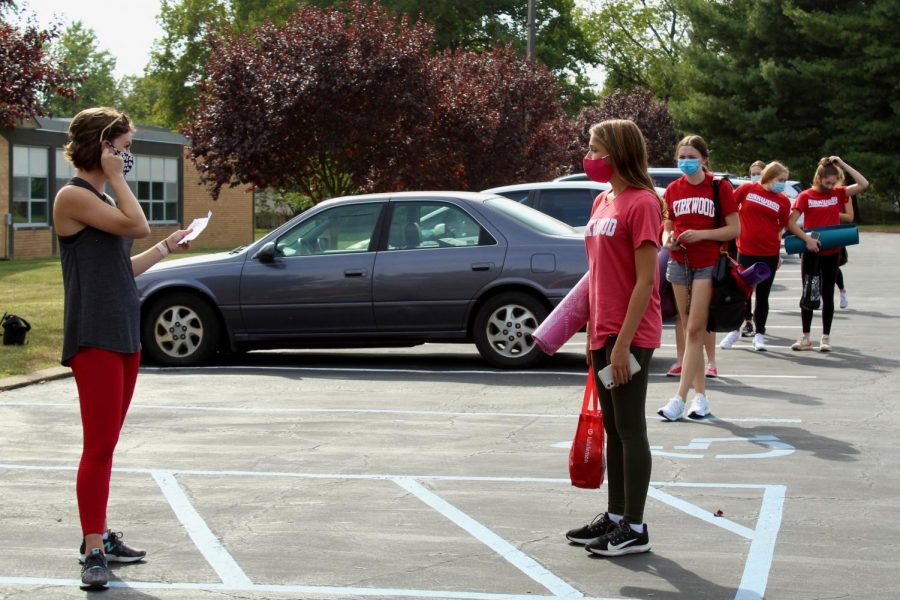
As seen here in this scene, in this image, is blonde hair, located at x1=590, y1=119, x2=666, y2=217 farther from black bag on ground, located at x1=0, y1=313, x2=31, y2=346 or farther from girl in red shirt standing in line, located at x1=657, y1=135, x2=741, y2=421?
black bag on ground, located at x1=0, y1=313, x2=31, y2=346

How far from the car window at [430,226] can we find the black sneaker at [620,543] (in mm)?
6786

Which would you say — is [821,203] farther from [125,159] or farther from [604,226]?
[125,159]

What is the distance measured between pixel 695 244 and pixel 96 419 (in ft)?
16.9

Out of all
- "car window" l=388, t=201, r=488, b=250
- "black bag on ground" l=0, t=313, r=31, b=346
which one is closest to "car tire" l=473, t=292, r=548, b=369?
"car window" l=388, t=201, r=488, b=250

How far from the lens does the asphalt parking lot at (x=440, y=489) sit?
18.0ft

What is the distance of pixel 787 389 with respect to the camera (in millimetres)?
11133

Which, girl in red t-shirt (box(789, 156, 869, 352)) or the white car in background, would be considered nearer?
girl in red t-shirt (box(789, 156, 869, 352))

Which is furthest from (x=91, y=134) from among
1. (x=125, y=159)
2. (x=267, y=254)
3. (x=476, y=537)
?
(x=267, y=254)

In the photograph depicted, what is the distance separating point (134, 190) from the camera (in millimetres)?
44594

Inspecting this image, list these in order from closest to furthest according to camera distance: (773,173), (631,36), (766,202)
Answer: (766,202) < (773,173) < (631,36)

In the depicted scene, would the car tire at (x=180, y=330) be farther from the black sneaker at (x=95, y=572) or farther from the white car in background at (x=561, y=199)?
the black sneaker at (x=95, y=572)

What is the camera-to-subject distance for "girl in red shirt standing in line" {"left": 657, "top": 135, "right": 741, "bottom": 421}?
370 inches

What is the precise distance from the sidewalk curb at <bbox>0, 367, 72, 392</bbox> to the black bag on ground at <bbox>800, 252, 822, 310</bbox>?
7089mm

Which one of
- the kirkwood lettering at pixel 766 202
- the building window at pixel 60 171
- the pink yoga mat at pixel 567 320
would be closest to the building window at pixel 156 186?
the building window at pixel 60 171
